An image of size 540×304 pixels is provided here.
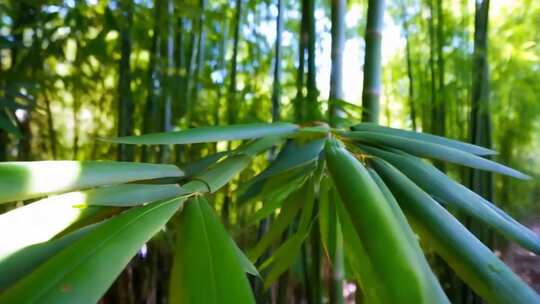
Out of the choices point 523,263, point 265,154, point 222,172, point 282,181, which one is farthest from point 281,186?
point 523,263

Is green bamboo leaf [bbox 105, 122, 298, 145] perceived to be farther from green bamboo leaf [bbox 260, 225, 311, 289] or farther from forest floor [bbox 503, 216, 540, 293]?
forest floor [bbox 503, 216, 540, 293]

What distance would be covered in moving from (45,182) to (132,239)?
74 millimetres

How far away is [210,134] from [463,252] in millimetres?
244

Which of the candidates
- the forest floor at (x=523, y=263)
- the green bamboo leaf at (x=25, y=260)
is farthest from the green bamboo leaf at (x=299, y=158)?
the forest floor at (x=523, y=263)

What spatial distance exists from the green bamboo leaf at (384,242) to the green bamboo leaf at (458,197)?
11 cm

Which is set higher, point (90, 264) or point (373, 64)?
point (373, 64)

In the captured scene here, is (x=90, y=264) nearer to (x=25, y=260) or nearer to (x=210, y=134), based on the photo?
(x=25, y=260)

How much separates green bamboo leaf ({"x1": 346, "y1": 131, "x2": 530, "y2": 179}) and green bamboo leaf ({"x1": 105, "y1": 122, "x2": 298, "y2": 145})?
0.08m

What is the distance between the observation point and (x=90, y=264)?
1.08ft

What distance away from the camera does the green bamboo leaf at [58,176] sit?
0.35 meters

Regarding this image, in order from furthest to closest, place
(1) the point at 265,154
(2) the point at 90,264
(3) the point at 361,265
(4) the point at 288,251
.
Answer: (1) the point at 265,154
(4) the point at 288,251
(3) the point at 361,265
(2) the point at 90,264

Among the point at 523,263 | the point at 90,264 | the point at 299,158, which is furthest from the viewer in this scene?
the point at 523,263

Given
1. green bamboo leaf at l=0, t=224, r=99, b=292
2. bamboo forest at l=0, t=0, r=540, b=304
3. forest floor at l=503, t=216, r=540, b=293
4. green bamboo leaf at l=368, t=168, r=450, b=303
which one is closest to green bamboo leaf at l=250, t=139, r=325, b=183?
bamboo forest at l=0, t=0, r=540, b=304

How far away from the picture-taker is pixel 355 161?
422 mm
